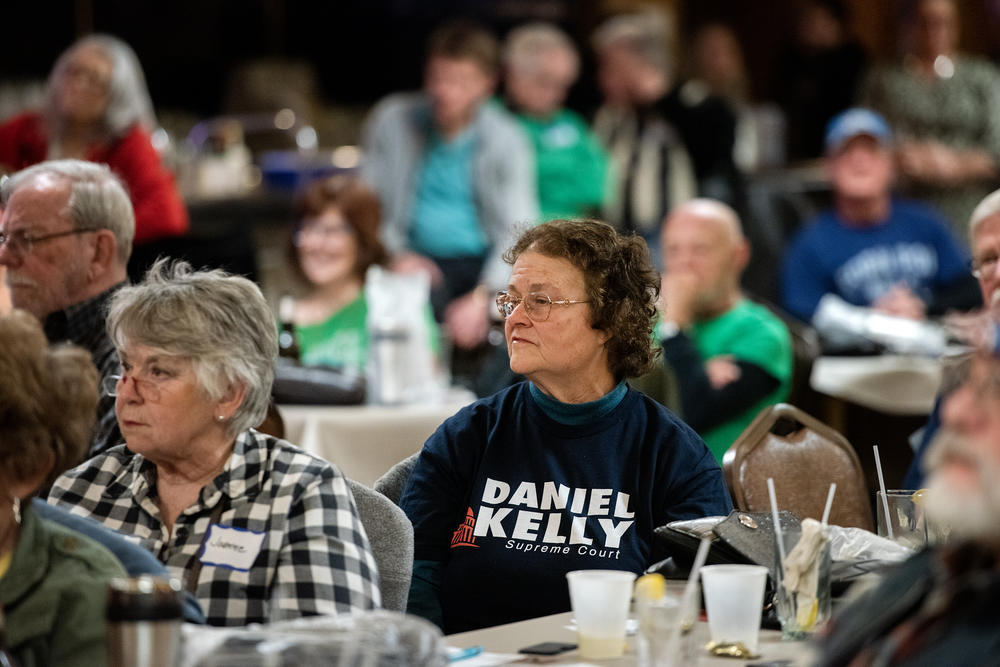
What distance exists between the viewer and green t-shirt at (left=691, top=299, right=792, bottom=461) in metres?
4.74

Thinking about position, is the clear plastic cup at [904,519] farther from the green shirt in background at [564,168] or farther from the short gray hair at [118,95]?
the green shirt in background at [564,168]

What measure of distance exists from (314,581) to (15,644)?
547 millimetres

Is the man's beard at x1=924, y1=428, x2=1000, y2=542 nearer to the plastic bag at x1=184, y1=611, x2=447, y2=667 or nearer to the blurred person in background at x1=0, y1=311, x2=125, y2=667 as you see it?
the plastic bag at x1=184, y1=611, x2=447, y2=667

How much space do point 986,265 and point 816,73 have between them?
567 cm

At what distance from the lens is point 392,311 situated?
4.84 metres

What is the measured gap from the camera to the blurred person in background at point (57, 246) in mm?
3439

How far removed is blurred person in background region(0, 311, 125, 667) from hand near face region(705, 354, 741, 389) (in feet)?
9.45

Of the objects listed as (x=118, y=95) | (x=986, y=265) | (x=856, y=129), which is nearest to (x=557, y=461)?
(x=986, y=265)

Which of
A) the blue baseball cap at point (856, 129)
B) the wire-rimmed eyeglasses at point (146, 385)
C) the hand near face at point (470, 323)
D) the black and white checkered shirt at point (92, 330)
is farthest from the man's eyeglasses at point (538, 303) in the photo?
the blue baseball cap at point (856, 129)

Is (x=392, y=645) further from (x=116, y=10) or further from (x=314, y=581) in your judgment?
(x=116, y=10)

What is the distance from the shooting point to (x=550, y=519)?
2.79 metres

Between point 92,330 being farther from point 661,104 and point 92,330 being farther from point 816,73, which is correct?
point 816,73

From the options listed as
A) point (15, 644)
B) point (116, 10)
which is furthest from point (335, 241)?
point (116, 10)

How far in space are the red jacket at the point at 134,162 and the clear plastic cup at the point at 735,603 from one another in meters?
3.72
